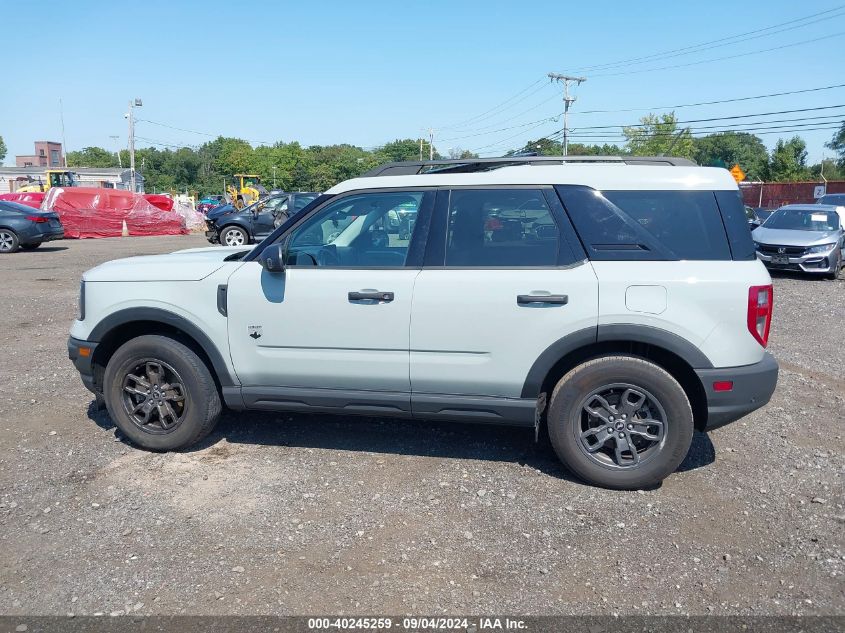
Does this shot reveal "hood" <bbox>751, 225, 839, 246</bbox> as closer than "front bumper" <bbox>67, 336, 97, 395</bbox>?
No

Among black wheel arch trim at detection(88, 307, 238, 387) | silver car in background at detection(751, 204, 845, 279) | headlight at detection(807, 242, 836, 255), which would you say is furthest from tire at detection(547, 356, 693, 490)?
headlight at detection(807, 242, 836, 255)

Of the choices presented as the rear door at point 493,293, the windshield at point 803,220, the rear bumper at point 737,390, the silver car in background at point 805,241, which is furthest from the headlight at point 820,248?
Answer: the rear door at point 493,293

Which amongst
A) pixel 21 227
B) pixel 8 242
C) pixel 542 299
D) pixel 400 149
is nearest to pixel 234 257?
pixel 542 299

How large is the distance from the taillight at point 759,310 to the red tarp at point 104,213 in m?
25.6

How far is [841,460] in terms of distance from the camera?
4.72 m

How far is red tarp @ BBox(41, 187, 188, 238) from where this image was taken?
2512 centimetres

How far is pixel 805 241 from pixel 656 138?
52857 mm

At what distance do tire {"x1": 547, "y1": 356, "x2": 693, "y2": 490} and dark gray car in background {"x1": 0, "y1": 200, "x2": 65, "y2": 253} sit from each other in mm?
19449

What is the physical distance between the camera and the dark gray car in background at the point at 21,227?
1931 centimetres

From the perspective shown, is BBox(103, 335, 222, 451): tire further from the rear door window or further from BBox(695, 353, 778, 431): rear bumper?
BBox(695, 353, 778, 431): rear bumper

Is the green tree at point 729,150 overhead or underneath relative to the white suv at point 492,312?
overhead

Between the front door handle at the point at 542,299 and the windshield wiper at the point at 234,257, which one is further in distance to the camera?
the windshield wiper at the point at 234,257

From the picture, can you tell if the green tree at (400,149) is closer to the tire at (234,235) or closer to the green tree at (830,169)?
the green tree at (830,169)

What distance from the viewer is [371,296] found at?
4.32 meters
